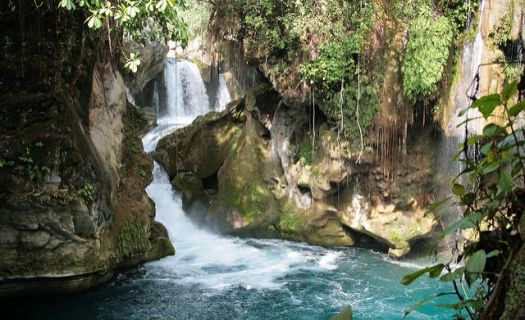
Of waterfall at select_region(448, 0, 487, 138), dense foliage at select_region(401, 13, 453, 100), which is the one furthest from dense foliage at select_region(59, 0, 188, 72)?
waterfall at select_region(448, 0, 487, 138)

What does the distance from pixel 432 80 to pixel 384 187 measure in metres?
2.88

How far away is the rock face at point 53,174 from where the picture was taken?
303 inches

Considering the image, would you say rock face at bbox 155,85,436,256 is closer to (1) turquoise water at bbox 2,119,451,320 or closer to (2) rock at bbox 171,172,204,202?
(2) rock at bbox 171,172,204,202

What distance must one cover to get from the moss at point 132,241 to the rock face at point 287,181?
140 inches

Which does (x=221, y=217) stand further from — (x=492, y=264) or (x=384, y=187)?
(x=492, y=264)

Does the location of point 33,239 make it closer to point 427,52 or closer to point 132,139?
point 132,139

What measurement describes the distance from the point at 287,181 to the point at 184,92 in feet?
35.2

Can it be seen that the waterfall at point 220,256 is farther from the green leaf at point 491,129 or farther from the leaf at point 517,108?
the leaf at point 517,108

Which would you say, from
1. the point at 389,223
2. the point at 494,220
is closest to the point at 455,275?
the point at 494,220

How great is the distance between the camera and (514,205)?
5.38ft

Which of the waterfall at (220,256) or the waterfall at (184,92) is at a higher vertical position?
the waterfall at (184,92)

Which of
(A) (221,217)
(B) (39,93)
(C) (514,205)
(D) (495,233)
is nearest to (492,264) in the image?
(D) (495,233)

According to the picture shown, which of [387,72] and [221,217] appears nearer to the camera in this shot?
[387,72]

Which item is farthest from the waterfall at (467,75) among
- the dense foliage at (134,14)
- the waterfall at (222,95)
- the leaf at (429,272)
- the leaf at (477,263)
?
the waterfall at (222,95)
